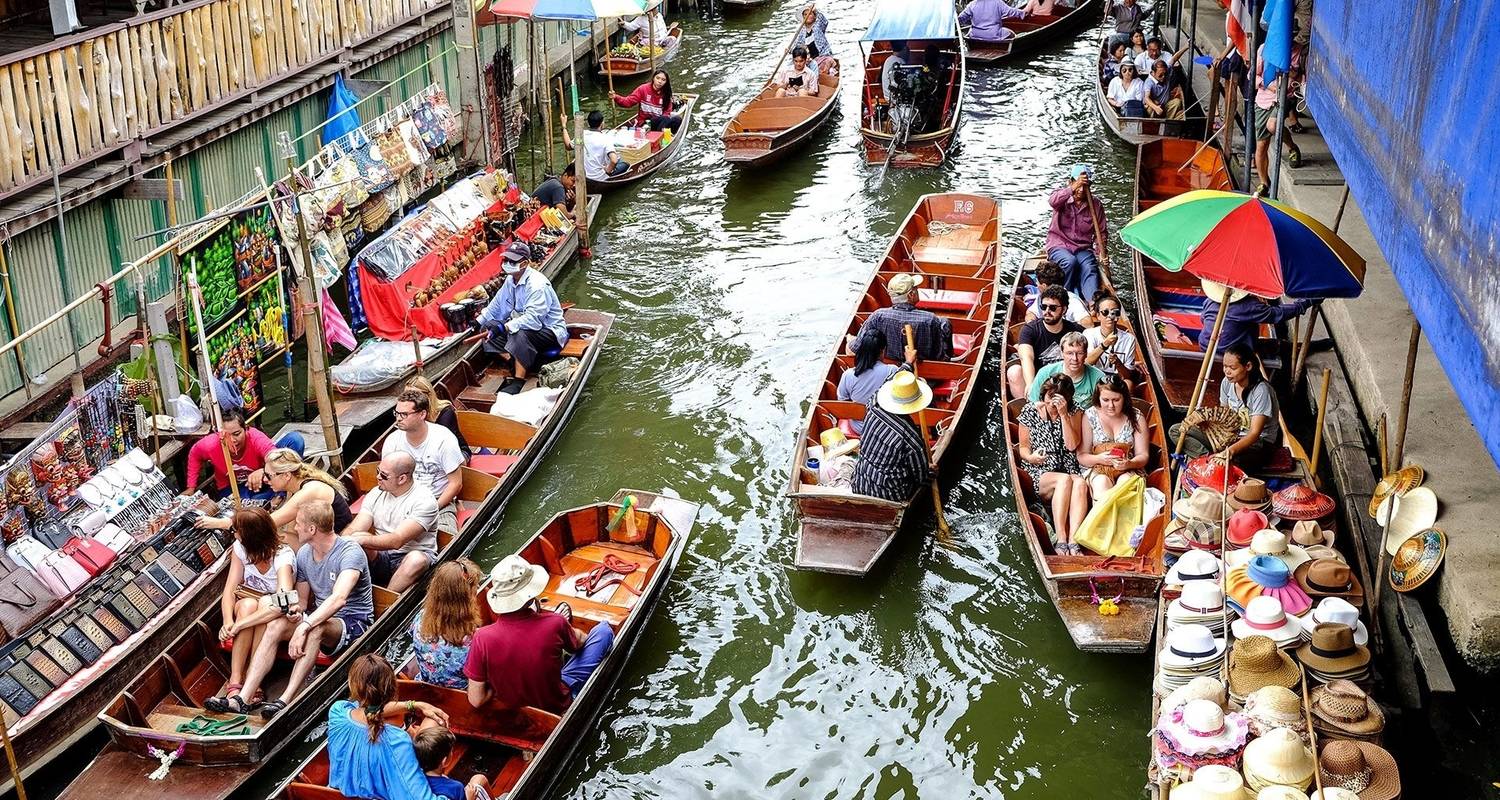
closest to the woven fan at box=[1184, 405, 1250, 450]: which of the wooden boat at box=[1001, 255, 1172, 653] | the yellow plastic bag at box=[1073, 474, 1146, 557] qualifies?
the wooden boat at box=[1001, 255, 1172, 653]

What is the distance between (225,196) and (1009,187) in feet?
32.8

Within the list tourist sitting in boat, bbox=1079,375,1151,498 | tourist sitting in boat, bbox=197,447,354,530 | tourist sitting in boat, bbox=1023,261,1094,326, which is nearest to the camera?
tourist sitting in boat, bbox=197,447,354,530

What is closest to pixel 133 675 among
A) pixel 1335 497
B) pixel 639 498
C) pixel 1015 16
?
pixel 639 498

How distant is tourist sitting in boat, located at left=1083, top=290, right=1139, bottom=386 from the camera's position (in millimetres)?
11031

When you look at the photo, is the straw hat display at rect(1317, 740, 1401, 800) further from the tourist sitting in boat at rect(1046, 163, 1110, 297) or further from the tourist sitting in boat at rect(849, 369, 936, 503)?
the tourist sitting in boat at rect(1046, 163, 1110, 297)

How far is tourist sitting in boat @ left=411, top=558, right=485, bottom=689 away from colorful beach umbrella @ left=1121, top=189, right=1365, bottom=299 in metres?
5.12

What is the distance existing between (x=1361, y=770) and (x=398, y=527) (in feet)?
20.5

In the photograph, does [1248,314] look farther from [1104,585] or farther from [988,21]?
[988,21]

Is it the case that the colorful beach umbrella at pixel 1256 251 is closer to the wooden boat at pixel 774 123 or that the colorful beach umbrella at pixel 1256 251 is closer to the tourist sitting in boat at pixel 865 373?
the tourist sitting in boat at pixel 865 373

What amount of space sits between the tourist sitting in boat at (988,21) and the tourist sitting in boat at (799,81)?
4110 mm

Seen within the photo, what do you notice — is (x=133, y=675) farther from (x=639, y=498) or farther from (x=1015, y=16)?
(x=1015, y=16)

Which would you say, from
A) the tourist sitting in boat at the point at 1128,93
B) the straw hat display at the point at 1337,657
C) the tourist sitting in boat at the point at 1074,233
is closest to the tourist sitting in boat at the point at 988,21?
the tourist sitting in boat at the point at 1128,93

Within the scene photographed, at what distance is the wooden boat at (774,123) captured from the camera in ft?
59.6

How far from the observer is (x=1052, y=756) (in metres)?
8.22
